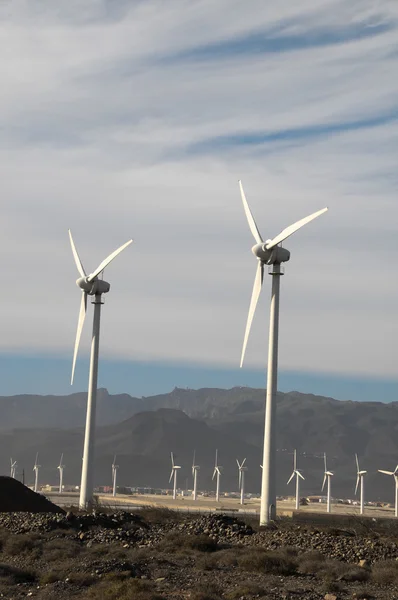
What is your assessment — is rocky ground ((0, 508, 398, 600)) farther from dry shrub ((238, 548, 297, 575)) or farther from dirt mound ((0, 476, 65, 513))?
dirt mound ((0, 476, 65, 513))

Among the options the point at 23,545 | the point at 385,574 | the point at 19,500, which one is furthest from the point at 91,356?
the point at 385,574

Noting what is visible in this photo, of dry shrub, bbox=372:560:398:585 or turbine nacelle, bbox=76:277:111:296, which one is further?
turbine nacelle, bbox=76:277:111:296

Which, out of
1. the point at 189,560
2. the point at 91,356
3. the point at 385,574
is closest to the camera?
the point at 385,574

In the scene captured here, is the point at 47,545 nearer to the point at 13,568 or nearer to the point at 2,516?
the point at 13,568

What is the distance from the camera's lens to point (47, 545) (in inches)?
1651

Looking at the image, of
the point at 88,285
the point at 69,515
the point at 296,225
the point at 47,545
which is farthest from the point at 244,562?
the point at 88,285

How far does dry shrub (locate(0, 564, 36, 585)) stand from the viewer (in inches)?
1337

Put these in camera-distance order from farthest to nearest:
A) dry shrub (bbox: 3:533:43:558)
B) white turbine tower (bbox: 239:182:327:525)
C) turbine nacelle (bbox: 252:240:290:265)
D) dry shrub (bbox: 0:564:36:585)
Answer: turbine nacelle (bbox: 252:240:290:265) → white turbine tower (bbox: 239:182:327:525) → dry shrub (bbox: 3:533:43:558) → dry shrub (bbox: 0:564:36:585)

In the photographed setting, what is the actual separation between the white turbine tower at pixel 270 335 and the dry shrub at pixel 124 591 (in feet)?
80.9

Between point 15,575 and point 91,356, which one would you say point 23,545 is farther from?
point 91,356

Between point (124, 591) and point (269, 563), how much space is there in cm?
844

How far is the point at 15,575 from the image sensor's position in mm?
34656

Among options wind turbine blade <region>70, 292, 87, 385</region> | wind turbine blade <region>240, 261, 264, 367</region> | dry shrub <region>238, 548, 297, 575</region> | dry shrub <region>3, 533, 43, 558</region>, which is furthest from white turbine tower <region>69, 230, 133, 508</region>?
dry shrub <region>238, 548, 297, 575</region>

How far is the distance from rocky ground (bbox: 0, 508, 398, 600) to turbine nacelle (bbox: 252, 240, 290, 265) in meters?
17.1
